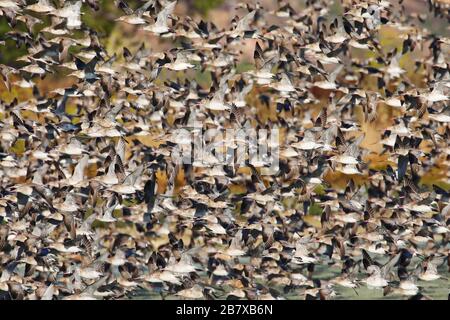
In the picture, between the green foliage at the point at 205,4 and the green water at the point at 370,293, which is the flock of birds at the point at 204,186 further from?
the green foliage at the point at 205,4

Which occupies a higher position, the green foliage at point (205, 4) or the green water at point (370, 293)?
the green water at point (370, 293)

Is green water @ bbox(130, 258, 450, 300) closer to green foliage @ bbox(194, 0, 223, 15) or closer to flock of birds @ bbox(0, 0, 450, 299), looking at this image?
flock of birds @ bbox(0, 0, 450, 299)

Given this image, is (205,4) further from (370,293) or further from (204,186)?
(204,186)

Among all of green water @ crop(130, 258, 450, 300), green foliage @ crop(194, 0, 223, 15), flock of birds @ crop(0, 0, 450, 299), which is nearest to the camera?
flock of birds @ crop(0, 0, 450, 299)

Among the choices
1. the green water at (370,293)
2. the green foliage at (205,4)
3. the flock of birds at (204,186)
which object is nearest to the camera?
the flock of birds at (204,186)

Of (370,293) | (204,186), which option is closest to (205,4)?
(370,293)

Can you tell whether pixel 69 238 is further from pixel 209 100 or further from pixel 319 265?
pixel 319 265

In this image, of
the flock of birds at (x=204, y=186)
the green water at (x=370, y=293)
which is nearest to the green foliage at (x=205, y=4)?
the flock of birds at (x=204, y=186)

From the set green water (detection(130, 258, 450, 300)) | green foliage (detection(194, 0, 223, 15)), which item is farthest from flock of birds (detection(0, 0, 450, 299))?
green foliage (detection(194, 0, 223, 15))

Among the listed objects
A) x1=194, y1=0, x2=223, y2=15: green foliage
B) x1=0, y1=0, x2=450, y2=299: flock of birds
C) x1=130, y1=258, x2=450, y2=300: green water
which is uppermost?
x1=0, y1=0, x2=450, y2=299: flock of birds

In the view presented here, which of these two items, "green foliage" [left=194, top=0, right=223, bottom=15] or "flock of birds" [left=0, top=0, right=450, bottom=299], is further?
"green foliage" [left=194, top=0, right=223, bottom=15]

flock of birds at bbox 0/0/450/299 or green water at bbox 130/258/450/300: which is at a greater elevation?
flock of birds at bbox 0/0/450/299

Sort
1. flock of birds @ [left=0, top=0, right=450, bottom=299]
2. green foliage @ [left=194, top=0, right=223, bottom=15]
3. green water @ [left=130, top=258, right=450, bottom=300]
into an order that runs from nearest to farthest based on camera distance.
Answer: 1. flock of birds @ [left=0, top=0, right=450, bottom=299]
2. green water @ [left=130, top=258, right=450, bottom=300]
3. green foliage @ [left=194, top=0, right=223, bottom=15]
